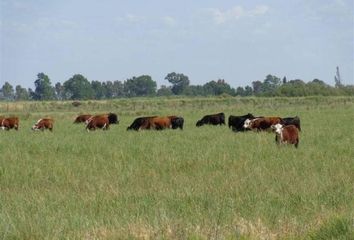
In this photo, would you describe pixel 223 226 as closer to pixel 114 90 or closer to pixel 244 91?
pixel 244 91

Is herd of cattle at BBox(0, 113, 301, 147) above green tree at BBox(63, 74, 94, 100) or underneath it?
underneath

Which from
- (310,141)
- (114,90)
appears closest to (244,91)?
(114,90)

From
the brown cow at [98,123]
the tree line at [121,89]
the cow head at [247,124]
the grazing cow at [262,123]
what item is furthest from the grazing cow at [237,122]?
the tree line at [121,89]

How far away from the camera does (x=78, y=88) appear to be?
467 feet

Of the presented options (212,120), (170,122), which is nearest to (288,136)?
(170,122)

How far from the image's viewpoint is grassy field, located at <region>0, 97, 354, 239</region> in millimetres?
5992

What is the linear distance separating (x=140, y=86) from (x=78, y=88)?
70.8 ft

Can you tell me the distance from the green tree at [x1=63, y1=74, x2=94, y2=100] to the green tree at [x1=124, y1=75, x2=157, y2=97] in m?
15.7

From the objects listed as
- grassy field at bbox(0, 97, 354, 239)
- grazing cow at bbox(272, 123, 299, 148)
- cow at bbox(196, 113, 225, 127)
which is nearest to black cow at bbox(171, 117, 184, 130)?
cow at bbox(196, 113, 225, 127)

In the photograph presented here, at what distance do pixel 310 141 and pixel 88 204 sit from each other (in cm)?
1095

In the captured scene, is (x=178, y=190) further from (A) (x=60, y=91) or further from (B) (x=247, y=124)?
(A) (x=60, y=91)

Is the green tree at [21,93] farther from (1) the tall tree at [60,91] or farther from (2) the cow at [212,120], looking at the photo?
(2) the cow at [212,120]

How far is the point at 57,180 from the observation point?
10.8 meters

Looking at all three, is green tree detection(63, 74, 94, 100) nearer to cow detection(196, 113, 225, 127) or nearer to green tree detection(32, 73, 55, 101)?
green tree detection(32, 73, 55, 101)
